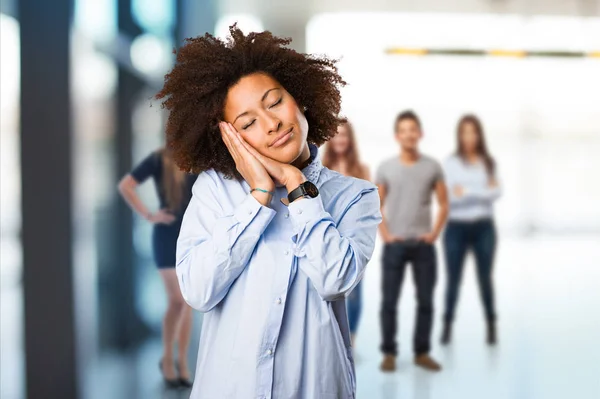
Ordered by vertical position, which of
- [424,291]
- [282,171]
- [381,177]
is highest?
[381,177]

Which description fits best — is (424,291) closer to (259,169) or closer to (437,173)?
(437,173)

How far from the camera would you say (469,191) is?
4246 mm

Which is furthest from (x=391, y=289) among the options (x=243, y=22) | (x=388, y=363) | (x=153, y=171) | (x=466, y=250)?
(x=243, y=22)

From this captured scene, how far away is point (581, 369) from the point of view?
13.1 feet

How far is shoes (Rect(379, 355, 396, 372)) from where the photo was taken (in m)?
4.05

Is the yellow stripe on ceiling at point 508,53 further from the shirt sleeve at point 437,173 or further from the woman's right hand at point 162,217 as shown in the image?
the woman's right hand at point 162,217

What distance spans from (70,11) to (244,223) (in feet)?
8.03

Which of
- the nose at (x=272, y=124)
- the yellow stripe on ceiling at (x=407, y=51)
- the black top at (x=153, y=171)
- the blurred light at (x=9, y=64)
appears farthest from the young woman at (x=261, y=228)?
the yellow stripe on ceiling at (x=407, y=51)

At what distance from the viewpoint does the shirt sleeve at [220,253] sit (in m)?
1.29

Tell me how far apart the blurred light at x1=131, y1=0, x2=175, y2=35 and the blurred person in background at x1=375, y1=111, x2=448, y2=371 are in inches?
58.5

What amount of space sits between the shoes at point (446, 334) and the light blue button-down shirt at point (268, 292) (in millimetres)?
3000

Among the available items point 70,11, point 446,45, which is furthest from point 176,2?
point 446,45

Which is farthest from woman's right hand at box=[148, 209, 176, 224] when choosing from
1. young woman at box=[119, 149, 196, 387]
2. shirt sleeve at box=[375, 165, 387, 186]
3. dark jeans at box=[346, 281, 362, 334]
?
shirt sleeve at box=[375, 165, 387, 186]

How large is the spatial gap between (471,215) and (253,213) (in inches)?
123
